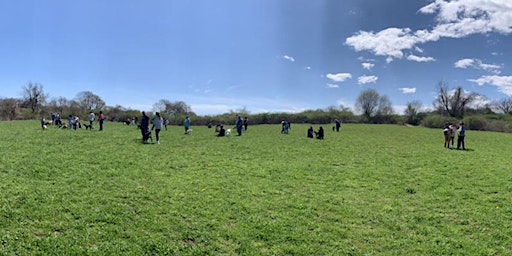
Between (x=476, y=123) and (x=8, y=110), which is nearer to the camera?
(x=476, y=123)

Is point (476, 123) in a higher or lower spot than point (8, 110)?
lower

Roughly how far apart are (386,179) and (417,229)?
18.6ft

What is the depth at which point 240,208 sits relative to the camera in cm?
953

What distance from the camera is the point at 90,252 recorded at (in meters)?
6.42

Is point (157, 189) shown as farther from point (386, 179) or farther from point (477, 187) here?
point (477, 187)

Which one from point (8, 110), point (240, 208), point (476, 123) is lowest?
point (240, 208)

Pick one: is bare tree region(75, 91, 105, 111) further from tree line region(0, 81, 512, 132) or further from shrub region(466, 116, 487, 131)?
shrub region(466, 116, 487, 131)

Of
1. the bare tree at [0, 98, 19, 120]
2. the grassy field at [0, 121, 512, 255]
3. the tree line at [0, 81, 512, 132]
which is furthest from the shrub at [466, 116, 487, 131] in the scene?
the bare tree at [0, 98, 19, 120]

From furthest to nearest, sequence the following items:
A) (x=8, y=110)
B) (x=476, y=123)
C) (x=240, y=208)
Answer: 1. (x=8, y=110)
2. (x=476, y=123)
3. (x=240, y=208)

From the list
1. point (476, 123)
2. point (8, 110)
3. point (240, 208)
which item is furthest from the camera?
point (8, 110)

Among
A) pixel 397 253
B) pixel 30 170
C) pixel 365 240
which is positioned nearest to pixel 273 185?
pixel 365 240

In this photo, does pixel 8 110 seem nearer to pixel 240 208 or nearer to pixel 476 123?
pixel 240 208

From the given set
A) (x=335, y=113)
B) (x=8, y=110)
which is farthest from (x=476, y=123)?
(x=8, y=110)

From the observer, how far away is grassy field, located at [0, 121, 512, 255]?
7.20 m
